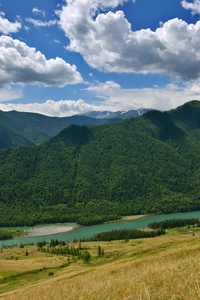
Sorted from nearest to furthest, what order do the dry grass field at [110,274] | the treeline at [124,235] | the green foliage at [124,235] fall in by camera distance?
the dry grass field at [110,274], the green foliage at [124,235], the treeline at [124,235]

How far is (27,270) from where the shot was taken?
100 m

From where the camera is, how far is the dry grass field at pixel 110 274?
13308 millimetres

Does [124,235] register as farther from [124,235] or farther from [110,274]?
[110,274]

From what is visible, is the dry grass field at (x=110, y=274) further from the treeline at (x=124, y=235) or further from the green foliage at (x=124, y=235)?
the treeline at (x=124, y=235)

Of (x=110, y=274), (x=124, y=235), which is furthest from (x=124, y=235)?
(x=110, y=274)

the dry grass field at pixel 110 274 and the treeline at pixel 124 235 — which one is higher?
the dry grass field at pixel 110 274

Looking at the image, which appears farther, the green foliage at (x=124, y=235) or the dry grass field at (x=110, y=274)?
the green foliage at (x=124, y=235)

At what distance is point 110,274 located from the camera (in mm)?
33750

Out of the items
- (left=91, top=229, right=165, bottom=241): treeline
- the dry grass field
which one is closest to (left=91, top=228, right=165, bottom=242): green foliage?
(left=91, top=229, right=165, bottom=241): treeline

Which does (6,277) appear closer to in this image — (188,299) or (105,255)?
(105,255)

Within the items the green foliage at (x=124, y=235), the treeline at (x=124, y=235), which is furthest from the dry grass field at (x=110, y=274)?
the treeline at (x=124, y=235)

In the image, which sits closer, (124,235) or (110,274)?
(110,274)

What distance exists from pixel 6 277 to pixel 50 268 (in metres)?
21.8

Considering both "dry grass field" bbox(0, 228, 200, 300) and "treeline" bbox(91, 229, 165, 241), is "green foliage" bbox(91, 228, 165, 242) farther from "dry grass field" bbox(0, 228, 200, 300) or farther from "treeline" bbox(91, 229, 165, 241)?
"dry grass field" bbox(0, 228, 200, 300)
